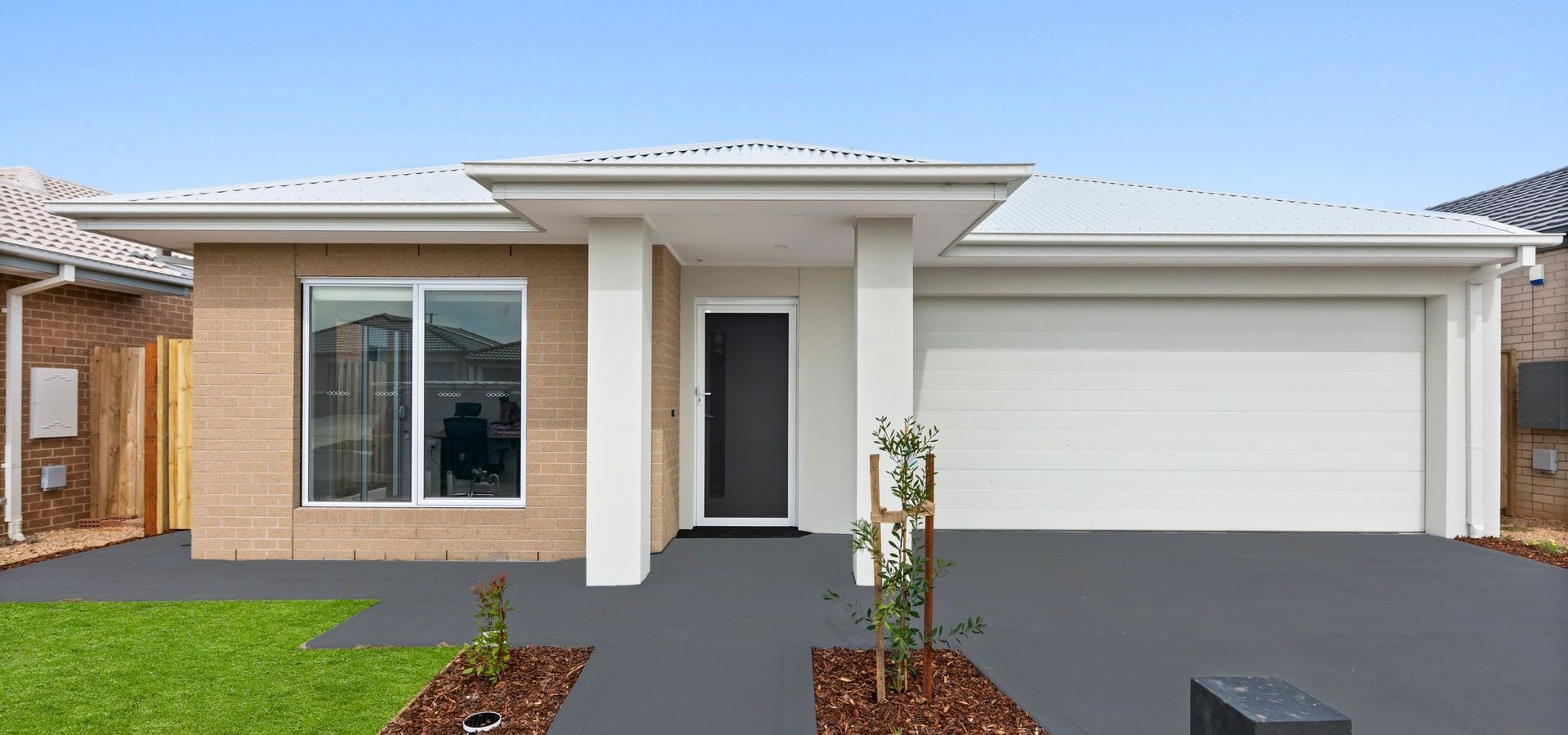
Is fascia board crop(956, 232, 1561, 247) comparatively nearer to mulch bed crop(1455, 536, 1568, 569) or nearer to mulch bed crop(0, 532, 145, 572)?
mulch bed crop(1455, 536, 1568, 569)

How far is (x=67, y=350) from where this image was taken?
28.1ft

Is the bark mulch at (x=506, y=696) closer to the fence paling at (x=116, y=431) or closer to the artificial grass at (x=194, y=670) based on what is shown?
the artificial grass at (x=194, y=670)

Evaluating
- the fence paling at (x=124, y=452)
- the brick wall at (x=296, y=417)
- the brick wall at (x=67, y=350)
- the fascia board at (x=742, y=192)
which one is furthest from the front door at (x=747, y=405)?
the brick wall at (x=67, y=350)

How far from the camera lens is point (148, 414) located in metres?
8.02

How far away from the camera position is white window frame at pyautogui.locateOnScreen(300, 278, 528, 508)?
7.07 metres

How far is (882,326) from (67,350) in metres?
8.81

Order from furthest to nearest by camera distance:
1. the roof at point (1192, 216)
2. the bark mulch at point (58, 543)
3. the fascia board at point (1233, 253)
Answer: the roof at point (1192, 216) → the fascia board at point (1233, 253) → the bark mulch at point (58, 543)

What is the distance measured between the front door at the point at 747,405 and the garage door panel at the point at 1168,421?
4.93 feet

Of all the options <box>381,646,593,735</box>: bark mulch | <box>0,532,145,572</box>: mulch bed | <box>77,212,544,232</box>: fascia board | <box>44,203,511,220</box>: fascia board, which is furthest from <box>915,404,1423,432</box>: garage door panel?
<box>0,532,145,572</box>: mulch bed

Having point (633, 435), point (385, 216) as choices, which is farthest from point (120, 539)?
point (633, 435)

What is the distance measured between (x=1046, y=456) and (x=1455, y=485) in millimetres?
3979

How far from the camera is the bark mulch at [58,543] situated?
23.7ft

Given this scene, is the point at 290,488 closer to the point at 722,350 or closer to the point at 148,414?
the point at 148,414

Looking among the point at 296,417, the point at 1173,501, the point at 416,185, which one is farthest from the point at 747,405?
the point at 1173,501
